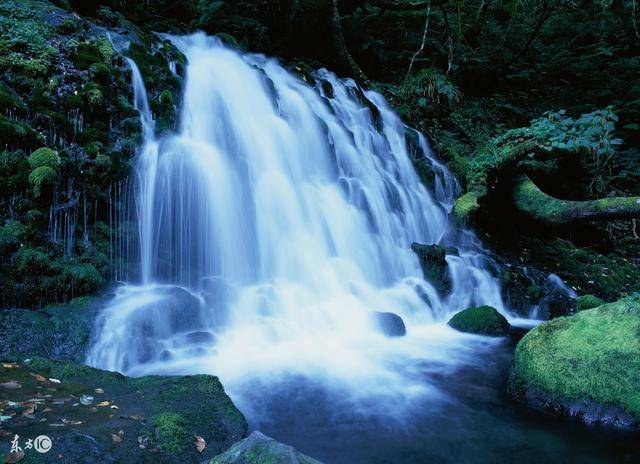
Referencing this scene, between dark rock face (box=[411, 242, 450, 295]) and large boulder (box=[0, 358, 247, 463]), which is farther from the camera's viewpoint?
dark rock face (box=[411, 242, 450, 295])

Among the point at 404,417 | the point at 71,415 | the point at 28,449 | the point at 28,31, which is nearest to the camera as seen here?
the point at 28,449

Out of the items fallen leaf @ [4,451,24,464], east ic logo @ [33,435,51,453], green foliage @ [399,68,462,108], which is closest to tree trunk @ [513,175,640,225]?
east ic logo @ [33,435,51,453]

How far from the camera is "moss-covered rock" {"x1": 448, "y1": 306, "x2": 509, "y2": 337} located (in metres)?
6.61

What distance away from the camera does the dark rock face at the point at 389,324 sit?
656 cm

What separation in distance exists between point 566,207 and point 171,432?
228 inches

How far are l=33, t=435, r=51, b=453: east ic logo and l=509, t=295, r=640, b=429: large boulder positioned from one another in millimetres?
4082

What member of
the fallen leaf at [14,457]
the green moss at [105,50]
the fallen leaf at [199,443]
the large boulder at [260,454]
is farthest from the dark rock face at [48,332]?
the green moss at [105,50]

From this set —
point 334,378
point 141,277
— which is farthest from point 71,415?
point 141,277

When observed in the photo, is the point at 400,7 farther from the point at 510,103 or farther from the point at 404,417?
the point at 404,417

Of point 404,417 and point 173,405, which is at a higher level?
point 173,405

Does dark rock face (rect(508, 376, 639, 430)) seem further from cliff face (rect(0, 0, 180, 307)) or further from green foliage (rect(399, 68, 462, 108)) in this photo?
green foliage (rect(399, 68, 462, 108))

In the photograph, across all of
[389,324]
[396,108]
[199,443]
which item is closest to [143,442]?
[199,443]

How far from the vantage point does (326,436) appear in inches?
152

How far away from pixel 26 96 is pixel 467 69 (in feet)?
46.8
